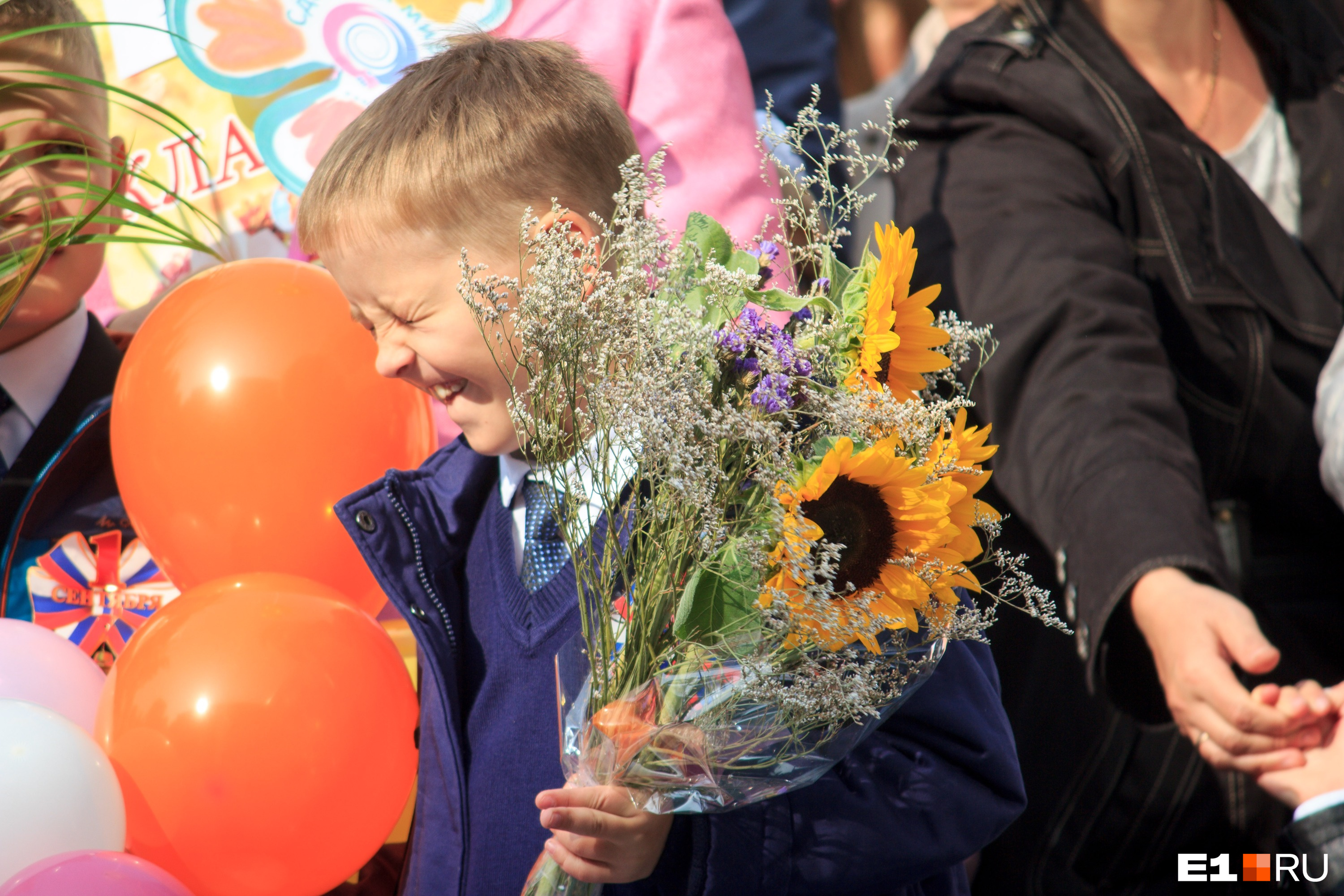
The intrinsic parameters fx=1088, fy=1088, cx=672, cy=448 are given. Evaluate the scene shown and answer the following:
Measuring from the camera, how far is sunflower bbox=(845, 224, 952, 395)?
33.3 inches

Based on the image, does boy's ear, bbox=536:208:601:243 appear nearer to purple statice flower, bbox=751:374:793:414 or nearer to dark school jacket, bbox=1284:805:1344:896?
purple statice flower, bbox=751:374:793:414

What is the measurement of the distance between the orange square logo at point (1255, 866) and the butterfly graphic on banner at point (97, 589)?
68.2 inches

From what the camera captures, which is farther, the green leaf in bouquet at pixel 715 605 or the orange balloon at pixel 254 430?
the orange balloon at pixel 254 430

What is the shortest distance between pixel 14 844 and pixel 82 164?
3.02 feet

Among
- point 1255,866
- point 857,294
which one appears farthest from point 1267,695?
point 857,294

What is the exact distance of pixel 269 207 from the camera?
2.00 m

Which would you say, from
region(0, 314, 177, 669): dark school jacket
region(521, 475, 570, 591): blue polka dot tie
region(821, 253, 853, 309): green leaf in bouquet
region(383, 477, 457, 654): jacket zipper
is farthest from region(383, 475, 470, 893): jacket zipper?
region(821, 253, 853, 309): green leaf in bouquet

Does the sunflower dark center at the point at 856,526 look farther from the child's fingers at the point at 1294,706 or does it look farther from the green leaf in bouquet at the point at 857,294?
the child's fingers at the point at 1294,706

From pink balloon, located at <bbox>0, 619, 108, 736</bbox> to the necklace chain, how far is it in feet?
6.51

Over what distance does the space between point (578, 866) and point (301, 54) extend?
59.5 inches

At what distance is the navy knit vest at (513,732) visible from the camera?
46.6 inches

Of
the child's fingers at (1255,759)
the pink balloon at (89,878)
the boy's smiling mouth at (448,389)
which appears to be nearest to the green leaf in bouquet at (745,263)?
the boy's smiling mouth at (448,389)

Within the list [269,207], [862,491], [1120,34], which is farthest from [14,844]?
[1120,34]

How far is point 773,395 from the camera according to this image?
2.67 feet
